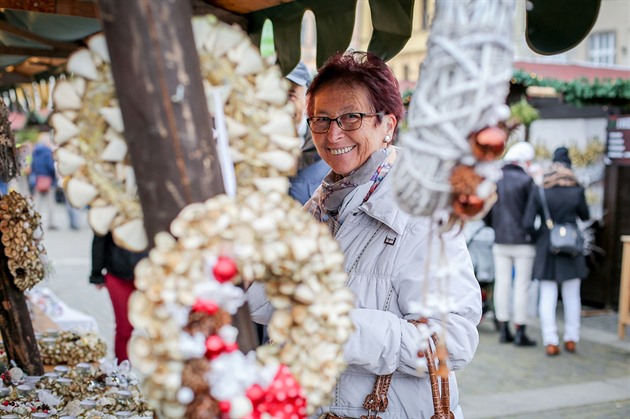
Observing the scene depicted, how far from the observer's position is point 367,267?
189 cm

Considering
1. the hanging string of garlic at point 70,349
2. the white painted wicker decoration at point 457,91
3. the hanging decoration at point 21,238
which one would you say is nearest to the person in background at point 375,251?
the white painted wicker decoration at point 457,91

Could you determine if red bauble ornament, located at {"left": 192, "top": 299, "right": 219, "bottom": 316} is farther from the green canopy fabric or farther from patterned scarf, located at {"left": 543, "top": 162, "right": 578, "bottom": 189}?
patterned scarf, located at {"left": 543, "top": 162, "right": 578, "bottom": 189}

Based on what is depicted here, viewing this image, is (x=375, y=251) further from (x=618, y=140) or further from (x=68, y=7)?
(x=618, y=140)

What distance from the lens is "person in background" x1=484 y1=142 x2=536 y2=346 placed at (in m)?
6.39

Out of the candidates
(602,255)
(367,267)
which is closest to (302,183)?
(367,267)

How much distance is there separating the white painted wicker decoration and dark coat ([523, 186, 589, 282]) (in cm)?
550

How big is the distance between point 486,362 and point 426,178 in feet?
17.2

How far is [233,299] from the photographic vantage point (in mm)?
984

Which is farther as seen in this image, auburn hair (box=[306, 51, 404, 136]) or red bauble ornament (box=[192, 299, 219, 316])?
auburn hair (box=[306, 51, 404, 136])

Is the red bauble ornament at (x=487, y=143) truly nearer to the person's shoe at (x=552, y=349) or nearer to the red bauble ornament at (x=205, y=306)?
the red bauble ornament at (x=205, y=306)

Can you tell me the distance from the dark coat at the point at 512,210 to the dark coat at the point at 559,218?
0.11m

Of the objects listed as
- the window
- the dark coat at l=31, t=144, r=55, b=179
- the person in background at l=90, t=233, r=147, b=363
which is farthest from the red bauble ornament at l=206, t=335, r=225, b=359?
the window

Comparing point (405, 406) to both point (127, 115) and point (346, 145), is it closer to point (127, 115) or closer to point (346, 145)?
point (346, 145)

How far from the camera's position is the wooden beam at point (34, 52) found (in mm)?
3713
